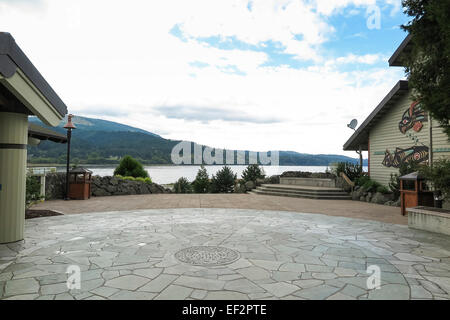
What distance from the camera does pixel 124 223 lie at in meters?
7.04

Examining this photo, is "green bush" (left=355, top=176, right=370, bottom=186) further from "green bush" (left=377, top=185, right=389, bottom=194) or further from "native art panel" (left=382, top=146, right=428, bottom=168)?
"green bush" (left=377, top=185, right=389, bottom=194)

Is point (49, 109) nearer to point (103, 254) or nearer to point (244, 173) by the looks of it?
point (103, 254)

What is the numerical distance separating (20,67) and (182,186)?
14693 millimetres

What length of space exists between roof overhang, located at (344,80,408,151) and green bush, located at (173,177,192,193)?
10.1 meters

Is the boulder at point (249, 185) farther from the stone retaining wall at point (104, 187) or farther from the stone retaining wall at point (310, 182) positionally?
the stone retaining wall at point (104, 187)

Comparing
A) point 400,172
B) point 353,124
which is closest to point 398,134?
point 400,172

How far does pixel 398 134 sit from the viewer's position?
1294 centimetres

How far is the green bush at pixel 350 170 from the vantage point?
15445mm

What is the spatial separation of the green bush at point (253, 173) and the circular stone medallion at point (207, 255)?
14180 mm

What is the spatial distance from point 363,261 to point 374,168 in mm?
11723

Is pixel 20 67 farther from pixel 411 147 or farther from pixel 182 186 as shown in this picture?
pixel 182 186

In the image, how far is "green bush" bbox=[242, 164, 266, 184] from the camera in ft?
62.0

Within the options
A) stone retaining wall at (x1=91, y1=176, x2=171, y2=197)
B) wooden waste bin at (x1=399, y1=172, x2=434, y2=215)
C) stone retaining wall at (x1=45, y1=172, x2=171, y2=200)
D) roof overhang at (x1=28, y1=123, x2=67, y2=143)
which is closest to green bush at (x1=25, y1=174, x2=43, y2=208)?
roof overhang at (x1=28, y1=123, x2=67, y2=143)
